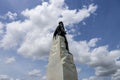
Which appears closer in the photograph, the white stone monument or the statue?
the white stone monument

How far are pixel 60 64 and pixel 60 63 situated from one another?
0.09m

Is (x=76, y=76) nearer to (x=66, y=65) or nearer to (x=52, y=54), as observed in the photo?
(x=66, y=65)

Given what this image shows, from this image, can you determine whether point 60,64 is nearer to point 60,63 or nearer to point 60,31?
point 60,63

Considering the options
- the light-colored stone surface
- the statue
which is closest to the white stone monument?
the light-colored stone surface

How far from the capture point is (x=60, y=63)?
62.0 feet

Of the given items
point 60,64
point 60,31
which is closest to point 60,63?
point 60,64

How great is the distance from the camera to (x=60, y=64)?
18859mm

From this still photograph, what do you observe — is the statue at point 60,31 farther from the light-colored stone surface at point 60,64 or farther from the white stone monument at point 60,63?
the light-colored stone surface at point 60,64

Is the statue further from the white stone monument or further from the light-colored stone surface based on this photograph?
the light-colored stone surface

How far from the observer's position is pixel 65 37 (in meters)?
21.1

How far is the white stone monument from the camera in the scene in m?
18.7

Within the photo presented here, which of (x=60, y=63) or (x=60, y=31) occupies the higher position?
(x=60, y=31)

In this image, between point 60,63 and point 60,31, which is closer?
point 60,63

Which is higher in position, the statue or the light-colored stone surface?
the statue
